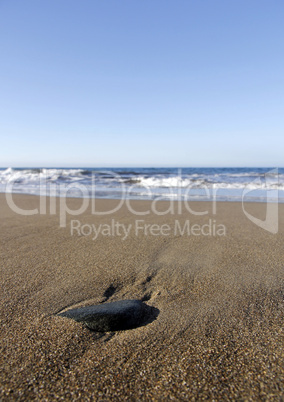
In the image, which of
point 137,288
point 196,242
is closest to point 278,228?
point 196,242

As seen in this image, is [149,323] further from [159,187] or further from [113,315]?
[159,187]

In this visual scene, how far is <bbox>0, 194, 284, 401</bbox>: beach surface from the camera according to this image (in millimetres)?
1174

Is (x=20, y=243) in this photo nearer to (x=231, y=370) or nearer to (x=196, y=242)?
(x=196, y=242)

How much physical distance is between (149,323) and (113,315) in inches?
8.6

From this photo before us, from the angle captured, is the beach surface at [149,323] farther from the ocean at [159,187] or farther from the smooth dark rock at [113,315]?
the ocean at [159,187]

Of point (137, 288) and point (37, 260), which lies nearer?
point (137, 288)

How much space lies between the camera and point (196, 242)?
3.26 meters

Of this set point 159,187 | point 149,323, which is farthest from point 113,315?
point 159,187

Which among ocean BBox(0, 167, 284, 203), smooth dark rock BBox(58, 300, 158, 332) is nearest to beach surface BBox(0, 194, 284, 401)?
smooth dark rock BBox(58, 300, 158, 332)

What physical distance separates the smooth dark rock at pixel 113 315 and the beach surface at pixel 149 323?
0.05 meters

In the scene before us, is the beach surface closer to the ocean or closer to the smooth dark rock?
the smooth dark rock

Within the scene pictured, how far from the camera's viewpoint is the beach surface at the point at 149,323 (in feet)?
3.85

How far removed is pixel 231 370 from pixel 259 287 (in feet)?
3.17

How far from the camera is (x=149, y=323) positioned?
1.61 m
